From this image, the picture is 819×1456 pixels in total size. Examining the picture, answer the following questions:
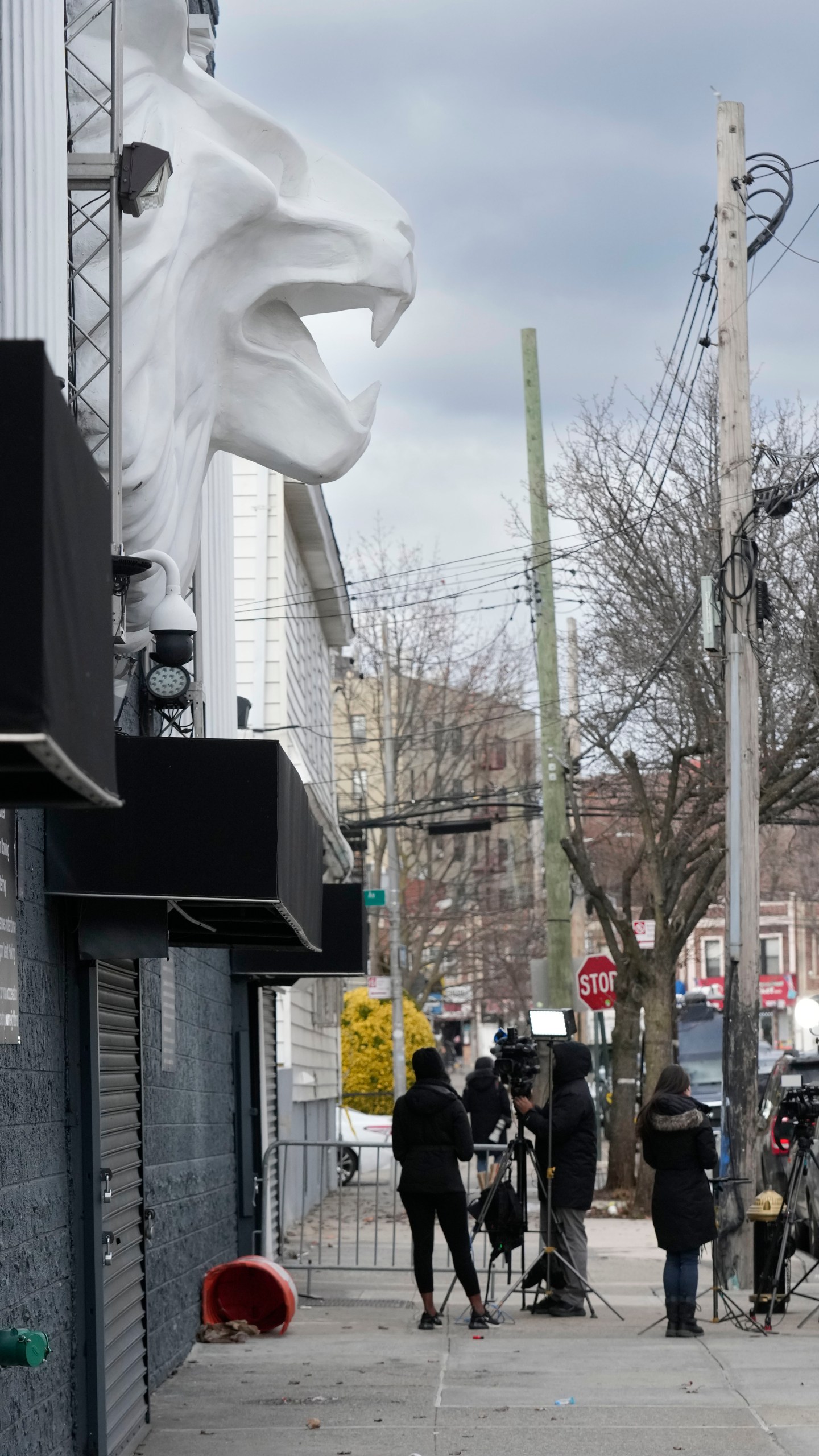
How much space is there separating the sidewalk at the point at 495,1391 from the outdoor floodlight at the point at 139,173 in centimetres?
528

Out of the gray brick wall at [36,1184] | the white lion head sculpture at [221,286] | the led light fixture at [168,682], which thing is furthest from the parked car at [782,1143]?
the gray brick wall at [36,1184]

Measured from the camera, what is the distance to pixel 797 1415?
837cm

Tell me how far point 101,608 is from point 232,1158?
360 inches

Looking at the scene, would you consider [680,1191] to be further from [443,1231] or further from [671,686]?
[671,686]

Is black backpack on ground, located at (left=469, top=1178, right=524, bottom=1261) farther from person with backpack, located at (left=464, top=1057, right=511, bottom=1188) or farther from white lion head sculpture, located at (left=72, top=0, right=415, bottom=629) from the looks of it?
person with backpack, located at (left=464, top=1057, right=511, bottom=1188)

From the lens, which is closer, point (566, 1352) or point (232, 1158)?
point (566, 1352)

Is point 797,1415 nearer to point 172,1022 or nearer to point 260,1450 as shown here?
point 260,1450

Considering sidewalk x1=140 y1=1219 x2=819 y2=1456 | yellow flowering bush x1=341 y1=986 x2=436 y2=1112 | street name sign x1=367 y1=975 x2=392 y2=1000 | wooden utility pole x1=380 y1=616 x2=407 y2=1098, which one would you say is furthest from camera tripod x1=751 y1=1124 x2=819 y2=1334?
yellow flowering bush x1=341 y1=986 x2=436 y2=1112

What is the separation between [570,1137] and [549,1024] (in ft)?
2.52

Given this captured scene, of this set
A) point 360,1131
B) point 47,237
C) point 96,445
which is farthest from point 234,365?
point 360,1131

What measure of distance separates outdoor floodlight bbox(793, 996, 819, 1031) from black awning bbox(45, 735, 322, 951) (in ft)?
68.7

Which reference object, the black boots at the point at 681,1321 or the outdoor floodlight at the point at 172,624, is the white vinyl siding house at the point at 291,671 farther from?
the outdoor floodlight at the point at 172,624

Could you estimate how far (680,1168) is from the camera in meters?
11.0

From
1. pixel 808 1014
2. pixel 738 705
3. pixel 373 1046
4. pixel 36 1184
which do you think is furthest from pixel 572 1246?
pixel 373 1046
